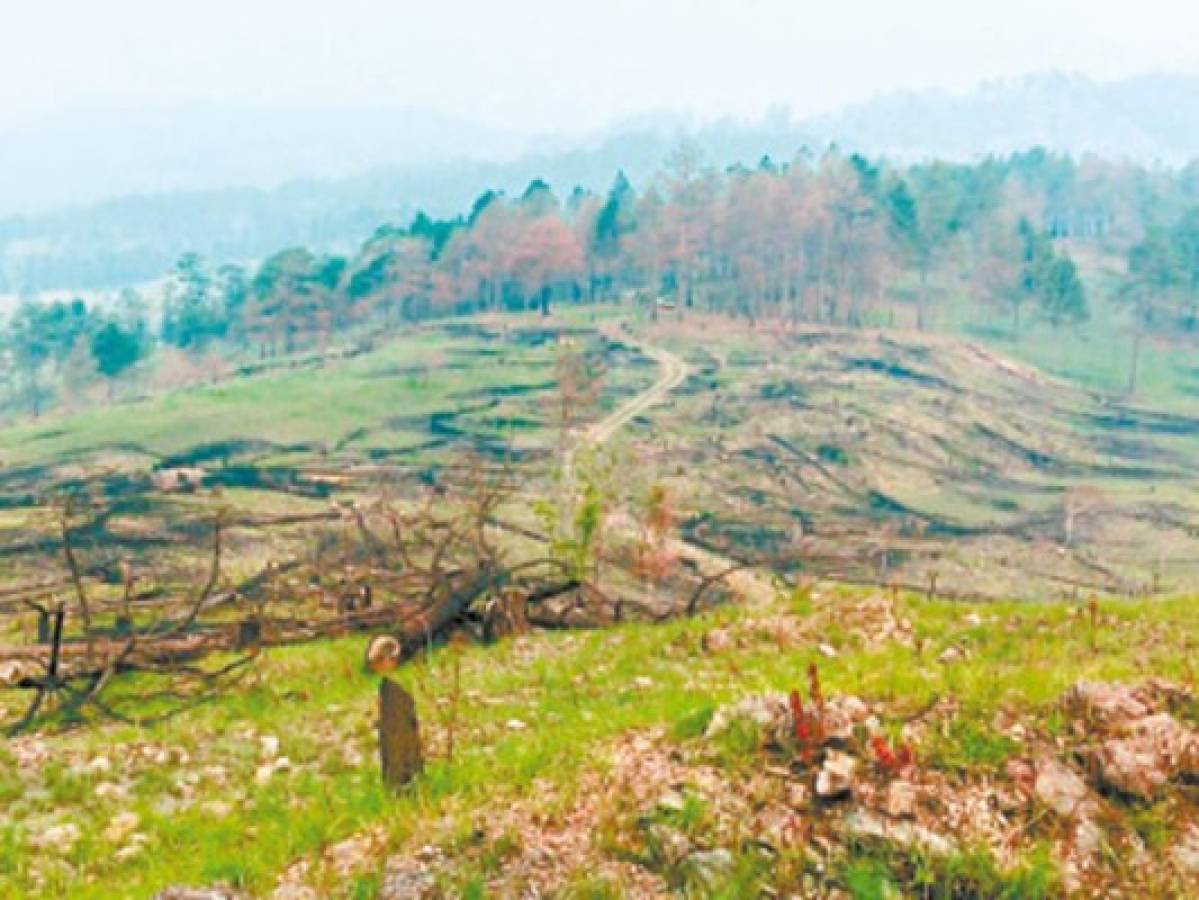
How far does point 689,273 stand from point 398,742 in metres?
118

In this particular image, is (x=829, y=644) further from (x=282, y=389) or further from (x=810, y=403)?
(x=282, y=389)

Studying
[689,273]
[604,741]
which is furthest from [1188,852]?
[689,273]

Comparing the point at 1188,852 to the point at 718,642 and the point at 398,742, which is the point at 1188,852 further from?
the point at 718,642

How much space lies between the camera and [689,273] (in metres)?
122

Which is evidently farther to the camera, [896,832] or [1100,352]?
[1100,352]

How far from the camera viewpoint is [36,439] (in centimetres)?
7256

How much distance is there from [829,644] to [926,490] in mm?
54099

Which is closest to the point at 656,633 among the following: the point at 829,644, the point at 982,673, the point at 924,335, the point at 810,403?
the point at 829,644

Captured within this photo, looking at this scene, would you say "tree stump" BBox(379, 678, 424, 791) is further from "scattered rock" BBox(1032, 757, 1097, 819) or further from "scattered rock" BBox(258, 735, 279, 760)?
"scattered rock" BBox(1032, 757, 1097, 819)

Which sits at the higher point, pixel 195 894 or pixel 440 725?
pixel 195 894

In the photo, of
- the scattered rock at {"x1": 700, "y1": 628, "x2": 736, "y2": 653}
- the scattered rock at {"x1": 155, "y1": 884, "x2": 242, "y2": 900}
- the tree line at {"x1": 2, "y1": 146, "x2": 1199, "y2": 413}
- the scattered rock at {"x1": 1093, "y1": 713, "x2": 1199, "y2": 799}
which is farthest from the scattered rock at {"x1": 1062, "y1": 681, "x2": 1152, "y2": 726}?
the tree line at {"x1": 2, "y1": 146, "x2": 1199, "y2": 413}

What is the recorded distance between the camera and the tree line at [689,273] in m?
114

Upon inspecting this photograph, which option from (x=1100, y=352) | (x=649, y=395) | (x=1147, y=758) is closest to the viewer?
(x=1147, y=758)

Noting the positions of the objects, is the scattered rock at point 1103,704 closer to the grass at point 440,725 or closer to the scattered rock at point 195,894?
the grass at point 440,725
